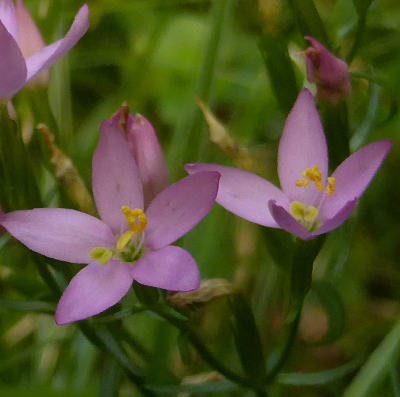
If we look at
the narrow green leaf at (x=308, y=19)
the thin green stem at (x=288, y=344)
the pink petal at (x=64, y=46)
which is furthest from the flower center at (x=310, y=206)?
the pink petal at (x=64, y=46)

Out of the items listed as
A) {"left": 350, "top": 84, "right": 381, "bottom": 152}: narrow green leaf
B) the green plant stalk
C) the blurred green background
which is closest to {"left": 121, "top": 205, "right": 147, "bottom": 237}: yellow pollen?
the blurred green background

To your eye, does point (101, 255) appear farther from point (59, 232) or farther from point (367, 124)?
point (367, 124)

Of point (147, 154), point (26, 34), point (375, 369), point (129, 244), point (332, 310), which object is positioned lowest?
point (375, 369)

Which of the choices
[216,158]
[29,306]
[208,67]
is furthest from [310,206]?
[216,158]

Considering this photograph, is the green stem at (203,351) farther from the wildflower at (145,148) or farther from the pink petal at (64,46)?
the pink petal at (64,46)

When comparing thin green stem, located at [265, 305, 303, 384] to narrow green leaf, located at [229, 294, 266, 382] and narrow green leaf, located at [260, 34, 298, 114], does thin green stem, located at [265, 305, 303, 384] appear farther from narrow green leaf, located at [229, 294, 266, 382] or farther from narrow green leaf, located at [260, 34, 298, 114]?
narrow green leaf, located at [260, 34, 298, 114]

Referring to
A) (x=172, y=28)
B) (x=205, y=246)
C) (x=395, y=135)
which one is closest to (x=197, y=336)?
(x=205, y=246)

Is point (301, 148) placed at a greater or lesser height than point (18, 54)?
lesser

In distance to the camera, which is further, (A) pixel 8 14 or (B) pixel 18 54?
(A) pixel 8 14
